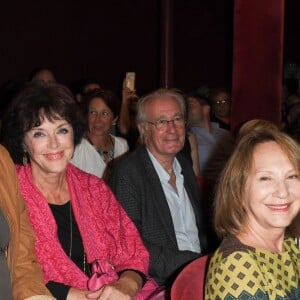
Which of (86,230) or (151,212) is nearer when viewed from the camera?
(86,230)

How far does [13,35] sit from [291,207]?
7013mm

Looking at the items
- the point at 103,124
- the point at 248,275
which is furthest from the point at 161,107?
the point at 248,275

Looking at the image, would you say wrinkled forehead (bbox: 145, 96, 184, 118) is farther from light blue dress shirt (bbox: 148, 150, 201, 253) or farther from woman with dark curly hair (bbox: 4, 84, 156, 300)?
woman with dark curly hair (bbox: 4, 84, 156, 300)

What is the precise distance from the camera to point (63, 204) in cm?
273

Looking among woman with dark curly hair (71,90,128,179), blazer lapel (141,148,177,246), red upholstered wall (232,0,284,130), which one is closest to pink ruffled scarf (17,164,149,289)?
blazer lapel (141,148,177,246)

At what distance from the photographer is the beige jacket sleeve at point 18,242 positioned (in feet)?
7.38

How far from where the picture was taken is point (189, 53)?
10773mm

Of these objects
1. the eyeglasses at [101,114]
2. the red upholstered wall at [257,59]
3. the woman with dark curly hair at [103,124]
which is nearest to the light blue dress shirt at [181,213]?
the woman with dark curly hair at [103,124]

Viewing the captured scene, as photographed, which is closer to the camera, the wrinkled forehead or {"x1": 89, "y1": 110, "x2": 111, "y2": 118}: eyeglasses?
the wrinkled forehead

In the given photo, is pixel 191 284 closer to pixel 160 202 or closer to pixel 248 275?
pixel 248 275

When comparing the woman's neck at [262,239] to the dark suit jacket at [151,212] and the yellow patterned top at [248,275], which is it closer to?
the yellow patterned top at [248,275]

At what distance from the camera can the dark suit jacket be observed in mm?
3084

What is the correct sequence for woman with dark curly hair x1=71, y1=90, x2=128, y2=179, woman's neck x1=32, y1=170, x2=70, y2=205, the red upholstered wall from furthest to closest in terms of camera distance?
the red upholstered wall → woman with dark curly hair x1=71, y1=90, x2=128, y2=179 → woman's neck x1=32, y1=170, x2=70, y2=205

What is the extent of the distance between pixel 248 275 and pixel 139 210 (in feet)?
4.10
